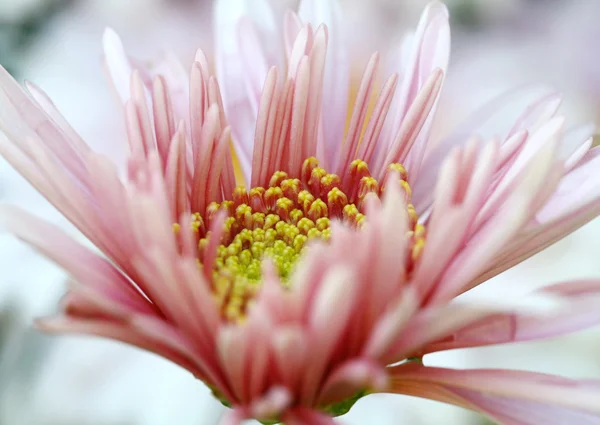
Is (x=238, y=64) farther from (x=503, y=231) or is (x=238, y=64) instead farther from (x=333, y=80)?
(x=503, y=231)

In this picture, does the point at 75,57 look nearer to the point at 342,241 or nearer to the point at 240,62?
the point at 240,62

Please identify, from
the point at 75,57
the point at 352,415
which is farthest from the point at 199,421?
the point at 75,57

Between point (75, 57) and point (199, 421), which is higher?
point (75, 57)

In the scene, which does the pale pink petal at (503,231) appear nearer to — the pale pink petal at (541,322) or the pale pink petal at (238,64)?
the pale pink petal at (541,322)

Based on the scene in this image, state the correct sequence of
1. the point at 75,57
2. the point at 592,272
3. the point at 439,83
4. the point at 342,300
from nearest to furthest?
the point at 342,300 < the point at 439,83 < the point at 592,272 < the point at 75,57

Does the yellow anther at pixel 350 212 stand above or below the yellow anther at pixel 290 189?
below

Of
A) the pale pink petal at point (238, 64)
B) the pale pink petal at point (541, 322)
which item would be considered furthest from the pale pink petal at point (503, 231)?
the pale pink petal at point (238, 64)

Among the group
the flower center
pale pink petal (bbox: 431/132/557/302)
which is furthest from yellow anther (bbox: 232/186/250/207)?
pale pink petal (bbox: 431/132/557/302)
